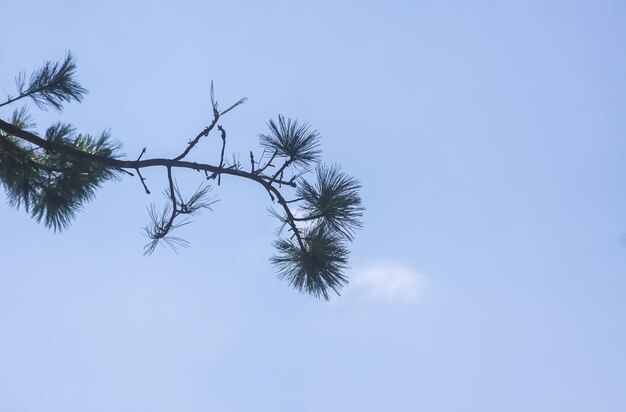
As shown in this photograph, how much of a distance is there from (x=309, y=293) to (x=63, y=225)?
1.64 m

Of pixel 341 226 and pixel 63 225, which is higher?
pixel 341 226

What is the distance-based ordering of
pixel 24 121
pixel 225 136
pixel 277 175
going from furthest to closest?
1. pixel 24 121
2. pixel 277 175
3. pixel 225 136

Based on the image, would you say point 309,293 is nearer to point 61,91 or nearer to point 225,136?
point 225,136

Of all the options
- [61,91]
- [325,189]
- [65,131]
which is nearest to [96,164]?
[65,131]

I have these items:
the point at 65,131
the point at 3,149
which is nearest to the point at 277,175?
the point at 65,131

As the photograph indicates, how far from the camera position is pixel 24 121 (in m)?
4.21

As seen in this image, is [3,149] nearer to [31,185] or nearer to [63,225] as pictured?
[31,185]

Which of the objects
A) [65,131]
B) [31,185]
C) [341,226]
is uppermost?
[341,226]

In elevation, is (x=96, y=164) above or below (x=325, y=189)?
below

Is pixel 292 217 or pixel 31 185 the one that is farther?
pixel 292 217

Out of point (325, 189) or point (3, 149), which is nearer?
point (3, 149)

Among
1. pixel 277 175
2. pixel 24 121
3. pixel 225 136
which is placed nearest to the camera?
pixel 225 136

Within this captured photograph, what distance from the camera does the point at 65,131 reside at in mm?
3834

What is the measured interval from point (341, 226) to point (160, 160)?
1.23 m
